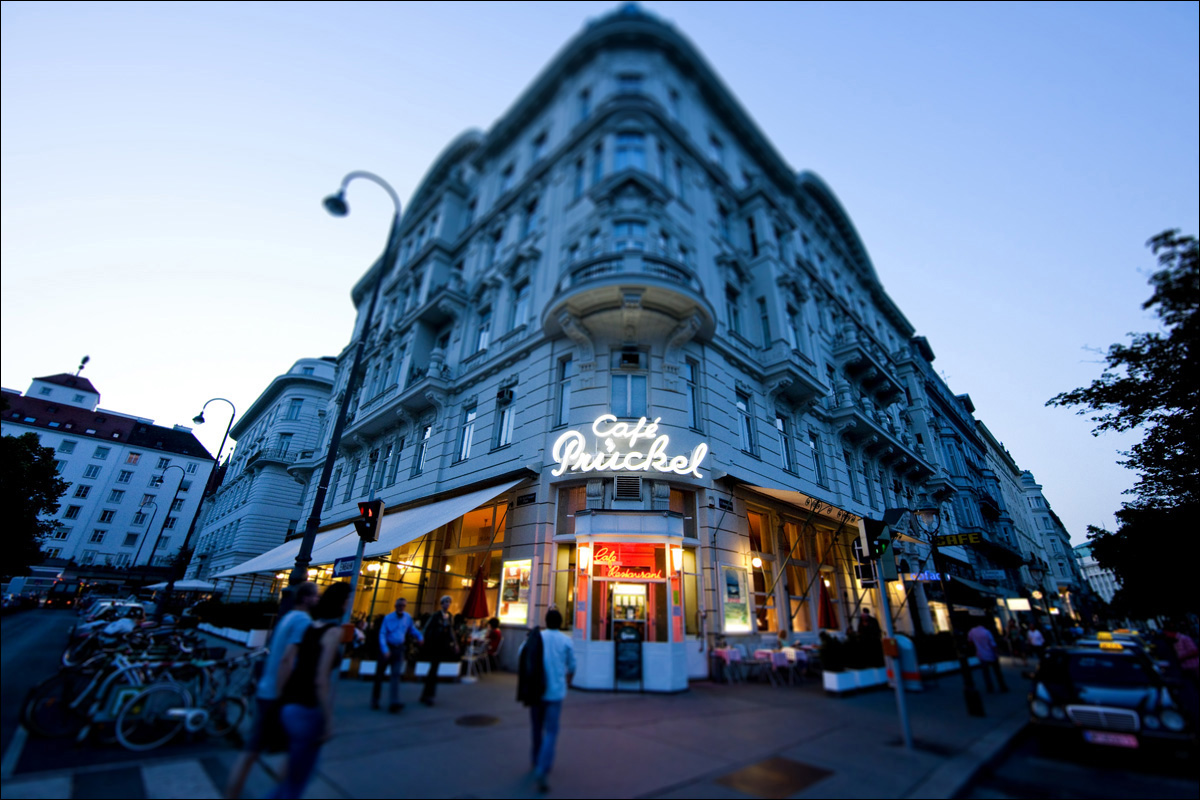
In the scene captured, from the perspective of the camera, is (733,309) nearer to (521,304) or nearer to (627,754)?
(521,304)

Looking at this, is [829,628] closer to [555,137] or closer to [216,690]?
[216,690]

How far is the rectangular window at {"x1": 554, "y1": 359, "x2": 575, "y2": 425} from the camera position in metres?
16.3

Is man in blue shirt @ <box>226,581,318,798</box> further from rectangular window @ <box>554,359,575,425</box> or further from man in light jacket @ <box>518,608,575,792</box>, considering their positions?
rectangular window @ <box>554,359,575,425</box>

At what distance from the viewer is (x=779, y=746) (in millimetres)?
7109

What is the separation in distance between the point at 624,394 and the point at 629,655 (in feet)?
25.0

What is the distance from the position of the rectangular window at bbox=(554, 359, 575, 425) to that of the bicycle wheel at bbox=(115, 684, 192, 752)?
36.0 feet

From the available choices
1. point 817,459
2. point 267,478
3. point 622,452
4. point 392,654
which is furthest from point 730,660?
point 267,478

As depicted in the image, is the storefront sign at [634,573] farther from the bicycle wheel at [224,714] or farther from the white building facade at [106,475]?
the white building facade at [106,475]

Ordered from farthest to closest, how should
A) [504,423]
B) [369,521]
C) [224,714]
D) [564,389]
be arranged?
[504,423], [564,389], [369,521], [224,714]

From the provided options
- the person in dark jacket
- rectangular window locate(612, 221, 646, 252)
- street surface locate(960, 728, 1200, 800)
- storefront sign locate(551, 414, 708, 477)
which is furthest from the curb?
rectangular window locate(612, 221, 646, 252)

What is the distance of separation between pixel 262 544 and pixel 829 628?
36.4m

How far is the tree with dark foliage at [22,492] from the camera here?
71.6ft

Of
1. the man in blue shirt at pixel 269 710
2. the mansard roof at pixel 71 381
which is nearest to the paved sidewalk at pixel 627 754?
the man in blue shirt at pixel 269 710

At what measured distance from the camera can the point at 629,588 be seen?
14.0 meters
